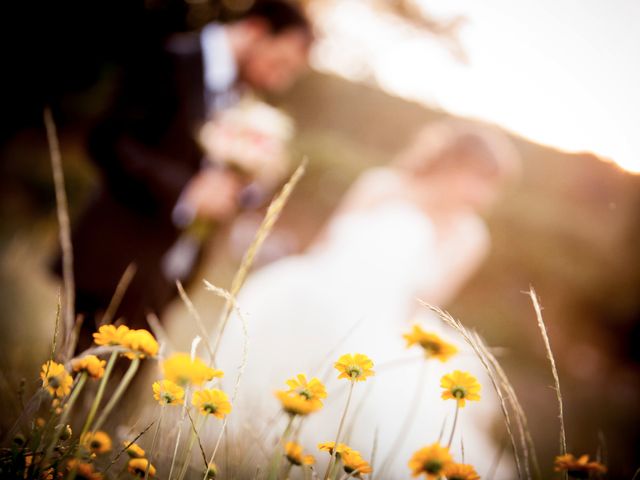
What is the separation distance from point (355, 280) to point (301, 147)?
480cm

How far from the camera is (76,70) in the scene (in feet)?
13.9

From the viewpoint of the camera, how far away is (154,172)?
1.93 metres

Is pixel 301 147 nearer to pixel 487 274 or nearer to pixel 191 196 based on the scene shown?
pixel 487 274

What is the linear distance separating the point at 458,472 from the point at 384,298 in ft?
9.15

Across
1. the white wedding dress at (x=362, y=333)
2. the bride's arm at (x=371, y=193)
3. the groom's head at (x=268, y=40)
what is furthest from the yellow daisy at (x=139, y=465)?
the bride's arm at (x=371, y=193)

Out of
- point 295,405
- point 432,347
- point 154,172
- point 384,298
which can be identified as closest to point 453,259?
point 384,298

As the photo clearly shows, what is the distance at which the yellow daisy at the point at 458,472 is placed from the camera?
0.57m

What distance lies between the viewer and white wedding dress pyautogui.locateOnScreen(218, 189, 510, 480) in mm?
2314

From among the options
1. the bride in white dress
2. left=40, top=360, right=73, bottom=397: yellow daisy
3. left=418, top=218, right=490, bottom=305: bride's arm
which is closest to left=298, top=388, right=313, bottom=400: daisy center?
left=40, top=360, right=73, bottom=397: yellow daisy

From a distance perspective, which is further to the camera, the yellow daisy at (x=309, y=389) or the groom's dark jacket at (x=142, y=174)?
the groom's dark jacket at (x=142, y=174)

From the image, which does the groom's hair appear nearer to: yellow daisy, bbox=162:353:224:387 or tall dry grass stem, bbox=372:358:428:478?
tall dry grass stem, bbox=372:358:428:478

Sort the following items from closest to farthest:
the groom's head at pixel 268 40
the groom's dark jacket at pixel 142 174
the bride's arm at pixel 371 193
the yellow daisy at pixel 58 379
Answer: the yellow daisy at pixel 58 379
the groom's dark jacket at pixel 142 174
the groom's head at pixel 268 40
the bride's arm at pixel 371 193

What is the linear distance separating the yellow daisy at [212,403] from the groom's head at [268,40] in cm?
198

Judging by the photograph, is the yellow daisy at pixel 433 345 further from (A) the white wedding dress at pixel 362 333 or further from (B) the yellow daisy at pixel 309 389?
(A) the white wedding dress at pixel 362 333
